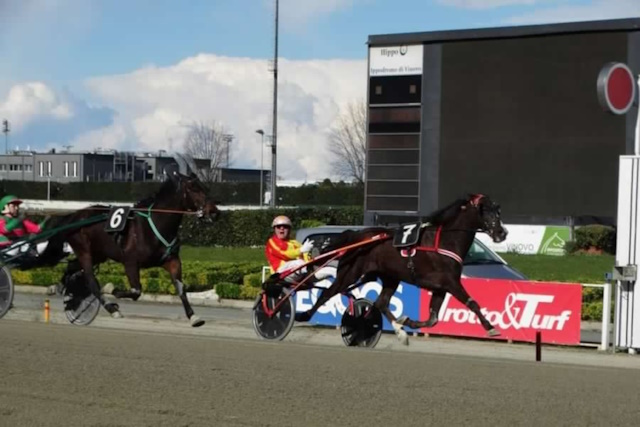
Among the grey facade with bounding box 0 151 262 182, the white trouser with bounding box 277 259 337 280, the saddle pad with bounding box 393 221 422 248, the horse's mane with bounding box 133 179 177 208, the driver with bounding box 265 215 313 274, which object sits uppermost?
the grey facade with bounding box 0 151 262 182

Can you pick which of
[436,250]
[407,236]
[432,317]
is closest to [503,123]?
[407,236]

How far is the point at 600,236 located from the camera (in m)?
35.8

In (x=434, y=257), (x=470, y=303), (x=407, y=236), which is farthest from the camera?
(x=407, y=236)

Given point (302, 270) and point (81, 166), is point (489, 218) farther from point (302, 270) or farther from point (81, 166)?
point (81, 166)

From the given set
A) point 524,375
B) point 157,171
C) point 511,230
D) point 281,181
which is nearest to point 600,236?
point 511,230

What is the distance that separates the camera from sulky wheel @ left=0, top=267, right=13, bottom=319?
1415cm

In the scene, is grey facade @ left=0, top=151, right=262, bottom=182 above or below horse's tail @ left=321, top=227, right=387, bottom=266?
above

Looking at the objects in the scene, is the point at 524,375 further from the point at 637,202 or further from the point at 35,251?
the point at 35,251

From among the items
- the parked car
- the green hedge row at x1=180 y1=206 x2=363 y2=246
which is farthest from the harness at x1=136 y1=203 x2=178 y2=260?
the green hedge row at x1=180 y1=206 x2=363 y2=246

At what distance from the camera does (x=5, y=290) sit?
14227 millimetres

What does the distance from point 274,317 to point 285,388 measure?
182 inches

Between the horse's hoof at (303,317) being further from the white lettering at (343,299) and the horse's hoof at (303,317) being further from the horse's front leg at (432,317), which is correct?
the white lettering at (343,299)

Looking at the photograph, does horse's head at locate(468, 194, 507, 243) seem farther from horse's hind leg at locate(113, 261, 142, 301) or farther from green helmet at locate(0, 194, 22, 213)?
green helmet at locate(0, 194, 22, 213)

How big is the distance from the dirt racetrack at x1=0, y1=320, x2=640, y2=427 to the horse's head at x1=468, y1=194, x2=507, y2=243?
1.71 meters
